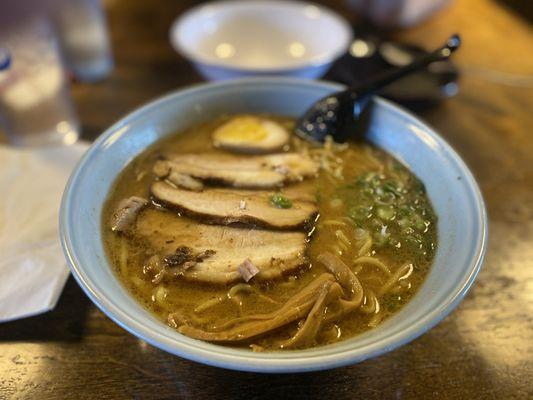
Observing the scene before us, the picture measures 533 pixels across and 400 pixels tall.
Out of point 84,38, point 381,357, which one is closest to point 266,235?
point 381,357

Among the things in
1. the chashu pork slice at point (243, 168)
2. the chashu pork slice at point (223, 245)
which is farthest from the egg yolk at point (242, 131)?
the chashu pork slice at point (223, 245)

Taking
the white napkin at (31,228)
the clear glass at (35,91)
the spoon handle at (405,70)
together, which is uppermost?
the spoon handle at (405,70)

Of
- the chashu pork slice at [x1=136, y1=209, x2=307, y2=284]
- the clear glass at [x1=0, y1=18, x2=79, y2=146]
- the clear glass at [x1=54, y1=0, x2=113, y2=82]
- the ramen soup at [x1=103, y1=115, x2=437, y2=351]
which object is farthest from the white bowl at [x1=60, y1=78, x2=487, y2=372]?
the clear glass at [x1=54, y1=0, x2=113, y2=82]

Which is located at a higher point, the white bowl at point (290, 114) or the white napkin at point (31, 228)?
the white bowl at point (290, 114)

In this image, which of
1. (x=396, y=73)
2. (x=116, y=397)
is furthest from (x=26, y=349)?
(x=396, y=73)

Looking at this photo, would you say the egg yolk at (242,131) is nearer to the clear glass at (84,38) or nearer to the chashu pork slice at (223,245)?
the chashu pork slice at (223,245)

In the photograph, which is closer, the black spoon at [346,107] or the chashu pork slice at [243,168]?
the chashu pork slice at [243,168]

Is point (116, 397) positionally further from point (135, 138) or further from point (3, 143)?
point (3, 143)
